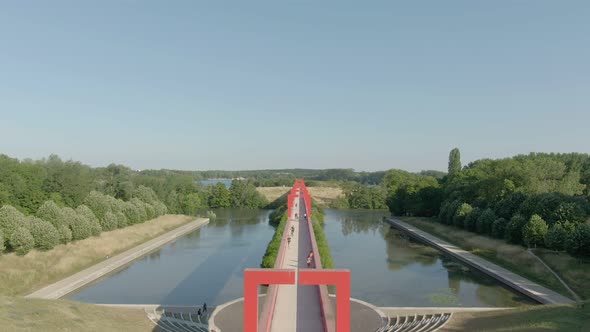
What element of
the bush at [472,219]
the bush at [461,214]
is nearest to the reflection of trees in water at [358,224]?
the bush at [461,214]

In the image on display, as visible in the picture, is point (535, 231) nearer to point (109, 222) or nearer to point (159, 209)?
point (109, 222)

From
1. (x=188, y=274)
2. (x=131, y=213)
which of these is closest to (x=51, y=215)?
(x=188, y=274)

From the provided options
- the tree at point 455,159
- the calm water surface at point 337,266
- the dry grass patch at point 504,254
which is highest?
the tree at point 455,159

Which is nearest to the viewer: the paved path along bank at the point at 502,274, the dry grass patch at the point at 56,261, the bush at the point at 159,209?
A: the paved path along bank at the point at 502,274

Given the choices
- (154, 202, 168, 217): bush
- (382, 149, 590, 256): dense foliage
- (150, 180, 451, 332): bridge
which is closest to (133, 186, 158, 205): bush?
(154, 202, 168, 217): bush

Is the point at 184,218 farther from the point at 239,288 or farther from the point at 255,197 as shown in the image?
the point at 239,288

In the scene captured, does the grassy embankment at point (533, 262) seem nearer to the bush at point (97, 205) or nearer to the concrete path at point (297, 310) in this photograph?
the concrete path at point (297, 310)
